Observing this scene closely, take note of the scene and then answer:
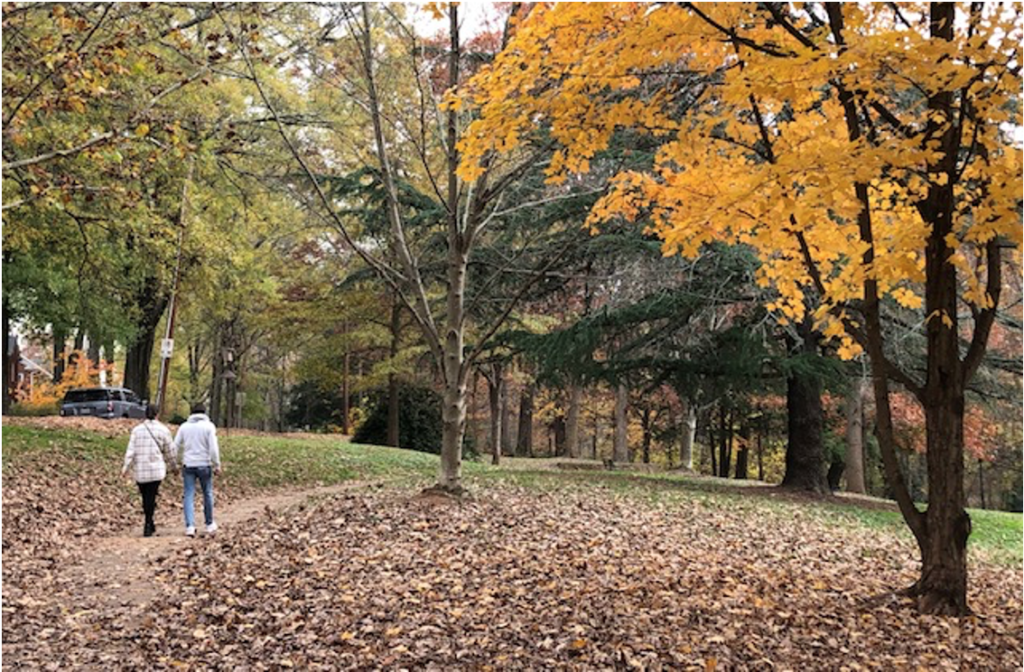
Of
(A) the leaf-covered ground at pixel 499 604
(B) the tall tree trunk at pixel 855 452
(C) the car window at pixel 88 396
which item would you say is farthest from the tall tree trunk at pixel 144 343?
(B) the tall tree trunk at pixel 855 452

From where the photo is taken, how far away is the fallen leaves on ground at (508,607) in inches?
188

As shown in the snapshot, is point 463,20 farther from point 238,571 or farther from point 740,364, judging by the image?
point 740,364

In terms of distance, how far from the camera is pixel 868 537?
10500 mm

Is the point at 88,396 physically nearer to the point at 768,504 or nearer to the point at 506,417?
the point at 506,417

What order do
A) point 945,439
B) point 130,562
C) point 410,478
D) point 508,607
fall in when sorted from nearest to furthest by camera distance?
point 508,607 < point 945,439 < point 130,562 < point 410,478

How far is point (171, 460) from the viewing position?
9.22m

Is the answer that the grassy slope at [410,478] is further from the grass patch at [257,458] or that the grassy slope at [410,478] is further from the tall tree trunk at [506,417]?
the tall tree trunk at [506,417]

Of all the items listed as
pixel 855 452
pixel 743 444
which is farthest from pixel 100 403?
pixel 743 444

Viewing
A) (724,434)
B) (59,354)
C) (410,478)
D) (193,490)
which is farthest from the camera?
(724,434)

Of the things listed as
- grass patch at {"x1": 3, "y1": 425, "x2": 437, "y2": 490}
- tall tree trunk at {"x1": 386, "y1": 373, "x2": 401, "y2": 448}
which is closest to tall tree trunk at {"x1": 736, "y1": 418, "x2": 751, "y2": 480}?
tall tree trunk at {"x1": 386, "y1": 373, "x2": 401, "y2": 448}

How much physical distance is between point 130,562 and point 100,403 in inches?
782

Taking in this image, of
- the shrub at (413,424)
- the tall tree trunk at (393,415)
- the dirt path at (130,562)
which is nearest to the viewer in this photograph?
the dirt path at (130,562)

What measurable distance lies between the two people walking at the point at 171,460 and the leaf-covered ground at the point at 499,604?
1.79 feet

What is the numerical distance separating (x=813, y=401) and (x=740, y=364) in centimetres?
298
